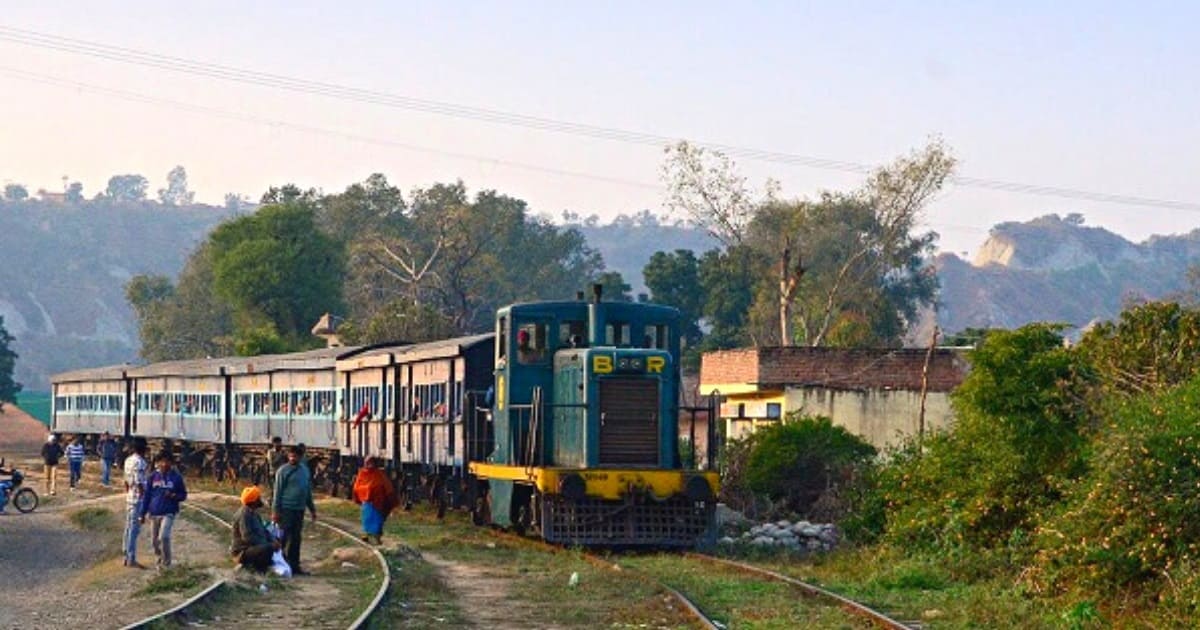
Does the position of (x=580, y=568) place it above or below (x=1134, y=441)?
below

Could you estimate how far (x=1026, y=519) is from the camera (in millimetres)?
20859

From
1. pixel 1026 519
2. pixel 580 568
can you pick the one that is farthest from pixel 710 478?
pixel 1026 519

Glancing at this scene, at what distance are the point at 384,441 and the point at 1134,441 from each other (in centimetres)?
1936

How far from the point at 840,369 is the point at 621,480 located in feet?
65.7

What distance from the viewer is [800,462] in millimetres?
31156

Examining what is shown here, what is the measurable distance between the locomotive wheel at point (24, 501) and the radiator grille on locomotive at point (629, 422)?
18.3 metres

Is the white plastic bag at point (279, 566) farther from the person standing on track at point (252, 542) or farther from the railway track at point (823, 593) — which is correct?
the railway track at point (823, 593)

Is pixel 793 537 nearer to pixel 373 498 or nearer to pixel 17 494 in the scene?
pixel 373 498

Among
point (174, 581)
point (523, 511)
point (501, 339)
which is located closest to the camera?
point (174, 581)

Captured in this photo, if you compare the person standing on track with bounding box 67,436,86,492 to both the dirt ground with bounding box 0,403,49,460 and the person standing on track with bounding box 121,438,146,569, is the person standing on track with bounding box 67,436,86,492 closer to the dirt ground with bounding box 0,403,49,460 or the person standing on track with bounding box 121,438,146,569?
the person standing on track with bounding box 121,438,146,569

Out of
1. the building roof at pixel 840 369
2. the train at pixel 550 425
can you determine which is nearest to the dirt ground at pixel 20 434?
the building roof at pixel 840 369

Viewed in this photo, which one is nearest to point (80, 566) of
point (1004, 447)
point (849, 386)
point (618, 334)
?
point (618, 334)

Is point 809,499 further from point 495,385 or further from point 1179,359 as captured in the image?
point 1179,359

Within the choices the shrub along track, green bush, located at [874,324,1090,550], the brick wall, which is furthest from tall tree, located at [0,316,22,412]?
green bush, located at [874,324,1090,550]
